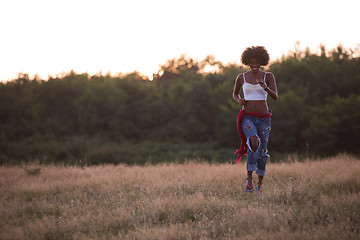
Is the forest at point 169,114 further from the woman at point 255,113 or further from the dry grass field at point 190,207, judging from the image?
the woman at point 255,113

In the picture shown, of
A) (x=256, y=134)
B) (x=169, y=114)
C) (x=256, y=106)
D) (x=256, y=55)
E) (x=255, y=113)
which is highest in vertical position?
(x=256, y=55)

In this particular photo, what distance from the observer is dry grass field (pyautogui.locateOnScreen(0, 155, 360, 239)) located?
384 centimetres

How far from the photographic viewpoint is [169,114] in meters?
53.9

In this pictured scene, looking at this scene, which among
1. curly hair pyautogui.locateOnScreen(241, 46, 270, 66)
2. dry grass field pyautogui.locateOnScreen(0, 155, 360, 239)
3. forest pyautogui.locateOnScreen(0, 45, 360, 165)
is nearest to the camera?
dry grass field pyautogui.locateOnScreen(0, 155, 360, 239)

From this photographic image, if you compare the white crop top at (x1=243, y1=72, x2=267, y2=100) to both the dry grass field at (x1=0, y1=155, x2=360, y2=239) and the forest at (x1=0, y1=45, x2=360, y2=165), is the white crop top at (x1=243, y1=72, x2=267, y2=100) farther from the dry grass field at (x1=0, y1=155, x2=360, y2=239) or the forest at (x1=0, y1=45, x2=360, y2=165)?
the forest at (x1=0, y1=45, x2=360, y2=165)

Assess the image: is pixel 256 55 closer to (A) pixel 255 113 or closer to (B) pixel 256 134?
(A) pixel 255 113

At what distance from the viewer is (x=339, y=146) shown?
124ft

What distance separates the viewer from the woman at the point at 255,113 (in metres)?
5.43

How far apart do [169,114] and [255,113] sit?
48.5 metres

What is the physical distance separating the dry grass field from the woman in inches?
23.9

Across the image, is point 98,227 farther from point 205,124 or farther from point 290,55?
point 290,55

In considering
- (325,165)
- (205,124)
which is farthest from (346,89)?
(325,165)

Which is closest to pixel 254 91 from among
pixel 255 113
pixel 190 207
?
pixel 255 113

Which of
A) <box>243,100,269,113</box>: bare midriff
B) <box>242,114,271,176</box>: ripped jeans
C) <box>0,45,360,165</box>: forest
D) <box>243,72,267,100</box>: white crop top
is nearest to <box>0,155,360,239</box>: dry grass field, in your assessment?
<box>242,114,271,176</box>: ripped jeans
